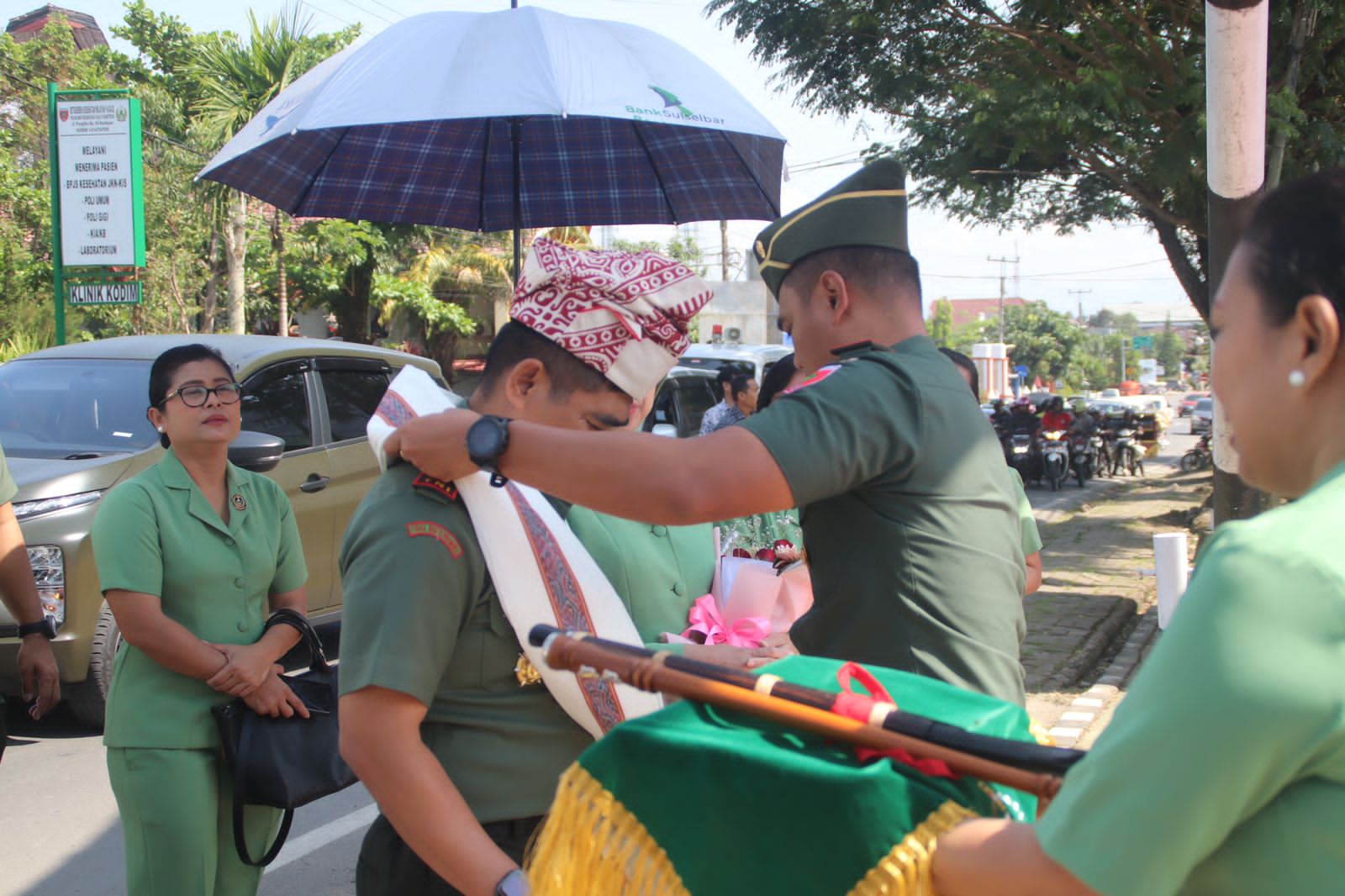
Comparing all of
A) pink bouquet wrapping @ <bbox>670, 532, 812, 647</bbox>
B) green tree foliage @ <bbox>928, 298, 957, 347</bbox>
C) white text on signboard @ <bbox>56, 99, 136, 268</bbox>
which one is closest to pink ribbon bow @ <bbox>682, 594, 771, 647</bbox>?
pink bouquet wrapping @ <bbox>670, 532, 812, 647</bbox>

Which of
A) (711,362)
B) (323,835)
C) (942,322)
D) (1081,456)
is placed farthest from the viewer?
(942,322)

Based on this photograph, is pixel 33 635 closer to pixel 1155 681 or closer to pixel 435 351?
pixel 1155 681

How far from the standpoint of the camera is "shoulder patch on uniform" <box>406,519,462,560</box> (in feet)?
5.76

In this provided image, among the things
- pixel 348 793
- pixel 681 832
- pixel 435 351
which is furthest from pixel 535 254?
pixel 435 351

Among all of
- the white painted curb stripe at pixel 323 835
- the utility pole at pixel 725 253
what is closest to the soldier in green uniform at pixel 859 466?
the white painted curb stripe at pixel 323 835

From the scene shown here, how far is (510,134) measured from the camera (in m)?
4.75

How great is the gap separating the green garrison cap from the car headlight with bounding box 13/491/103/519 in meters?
4.78

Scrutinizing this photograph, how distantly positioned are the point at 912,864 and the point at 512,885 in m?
0.78

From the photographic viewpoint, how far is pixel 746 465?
5.21 feet

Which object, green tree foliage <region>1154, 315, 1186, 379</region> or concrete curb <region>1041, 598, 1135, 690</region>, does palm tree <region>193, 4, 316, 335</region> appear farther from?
green tree foliage <region>1154, 315, 1186, 379</region>

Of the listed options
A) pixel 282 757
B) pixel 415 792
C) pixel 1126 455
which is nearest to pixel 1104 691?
pixel 282 757

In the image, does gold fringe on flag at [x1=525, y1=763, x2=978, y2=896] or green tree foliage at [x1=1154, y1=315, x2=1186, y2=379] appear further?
green tree foliage at [x1=1154, y1=315, x2=1186, y2=379]

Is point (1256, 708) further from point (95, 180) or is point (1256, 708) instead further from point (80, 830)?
point (95, 180)

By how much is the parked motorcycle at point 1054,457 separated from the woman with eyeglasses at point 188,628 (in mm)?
19957
